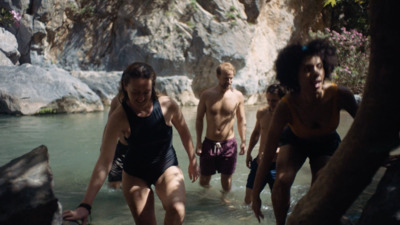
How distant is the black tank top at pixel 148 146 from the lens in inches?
122

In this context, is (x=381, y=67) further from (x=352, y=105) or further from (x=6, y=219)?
(x=6, y=219)

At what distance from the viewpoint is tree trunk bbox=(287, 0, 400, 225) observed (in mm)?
1617

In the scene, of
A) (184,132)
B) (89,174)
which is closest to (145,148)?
(184,132)

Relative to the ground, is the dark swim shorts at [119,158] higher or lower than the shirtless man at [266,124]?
lower

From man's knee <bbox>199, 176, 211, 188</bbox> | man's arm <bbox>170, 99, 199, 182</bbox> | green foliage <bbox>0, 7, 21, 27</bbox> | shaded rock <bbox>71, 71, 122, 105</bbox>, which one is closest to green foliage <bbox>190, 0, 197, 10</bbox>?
shaded rock <bbox>71, 71, 122, 105</bbox>

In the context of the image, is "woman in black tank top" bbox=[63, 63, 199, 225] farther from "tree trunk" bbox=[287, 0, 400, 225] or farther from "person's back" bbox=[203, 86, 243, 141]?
"person's back" bbox=[203, 86, 243, 141]

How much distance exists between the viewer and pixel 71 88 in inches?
523

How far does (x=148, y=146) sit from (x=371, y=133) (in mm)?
1868

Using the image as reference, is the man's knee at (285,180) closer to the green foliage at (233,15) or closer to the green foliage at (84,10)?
the green foliage at (233,15)

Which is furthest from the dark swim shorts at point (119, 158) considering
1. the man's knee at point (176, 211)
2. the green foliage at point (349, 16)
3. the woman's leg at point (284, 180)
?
the green foliage at point (349, 16)

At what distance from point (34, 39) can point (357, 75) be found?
14342 mm

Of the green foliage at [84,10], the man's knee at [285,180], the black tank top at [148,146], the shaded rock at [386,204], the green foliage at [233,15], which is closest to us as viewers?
the shaded rock at [386,204]

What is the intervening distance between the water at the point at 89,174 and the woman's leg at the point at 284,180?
39.2 inches

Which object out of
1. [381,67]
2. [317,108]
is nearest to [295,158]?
[317,108]
